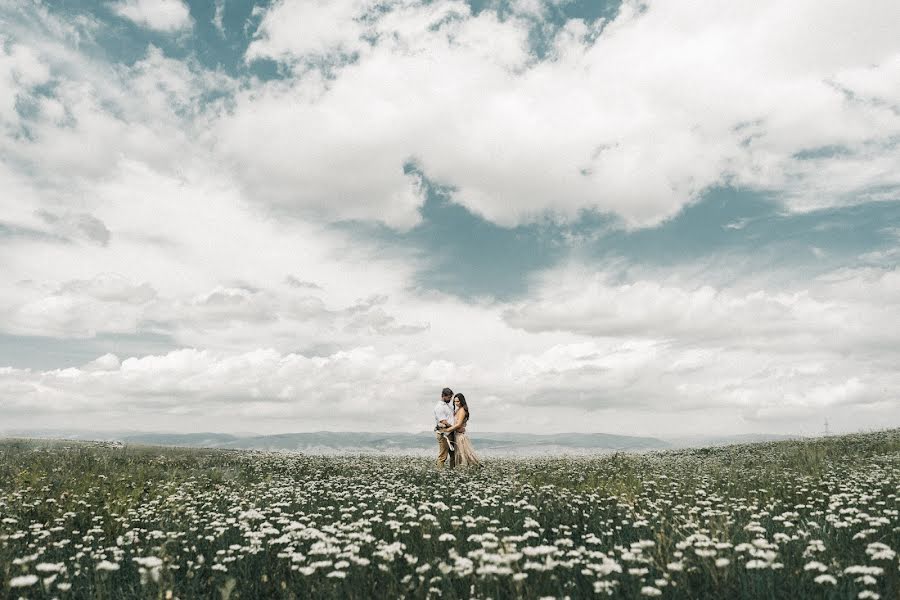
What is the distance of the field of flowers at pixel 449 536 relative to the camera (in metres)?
5.99

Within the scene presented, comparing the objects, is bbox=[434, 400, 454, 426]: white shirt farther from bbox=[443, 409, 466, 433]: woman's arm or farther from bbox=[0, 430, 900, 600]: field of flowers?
bbox=[0, 430, 900, 600]: field of flowers

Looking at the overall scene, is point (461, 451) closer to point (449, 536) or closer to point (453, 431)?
point (453, 431)

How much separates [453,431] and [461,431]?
0.98 ft

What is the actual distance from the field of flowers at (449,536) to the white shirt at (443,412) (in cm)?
538

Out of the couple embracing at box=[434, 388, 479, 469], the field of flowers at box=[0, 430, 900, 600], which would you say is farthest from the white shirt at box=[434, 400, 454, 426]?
the field of flowers at box=[0, 430, 900, 600]

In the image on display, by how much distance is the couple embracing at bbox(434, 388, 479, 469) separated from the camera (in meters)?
21.9

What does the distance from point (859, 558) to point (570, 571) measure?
3.43 m

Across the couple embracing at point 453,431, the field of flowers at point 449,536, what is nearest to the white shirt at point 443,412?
the couple embracing at point 453,431

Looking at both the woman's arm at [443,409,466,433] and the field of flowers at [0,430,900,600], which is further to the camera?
the woman's arm at [443,409,466,433]

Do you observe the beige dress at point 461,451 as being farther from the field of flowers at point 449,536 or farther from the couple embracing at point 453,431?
the field of flowers at point 449,536

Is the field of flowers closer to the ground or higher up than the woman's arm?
closer to the ground

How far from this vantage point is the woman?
861 inches

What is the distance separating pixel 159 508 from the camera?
1095 cm

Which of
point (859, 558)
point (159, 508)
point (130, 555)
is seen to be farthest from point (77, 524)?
point (859, 558)
